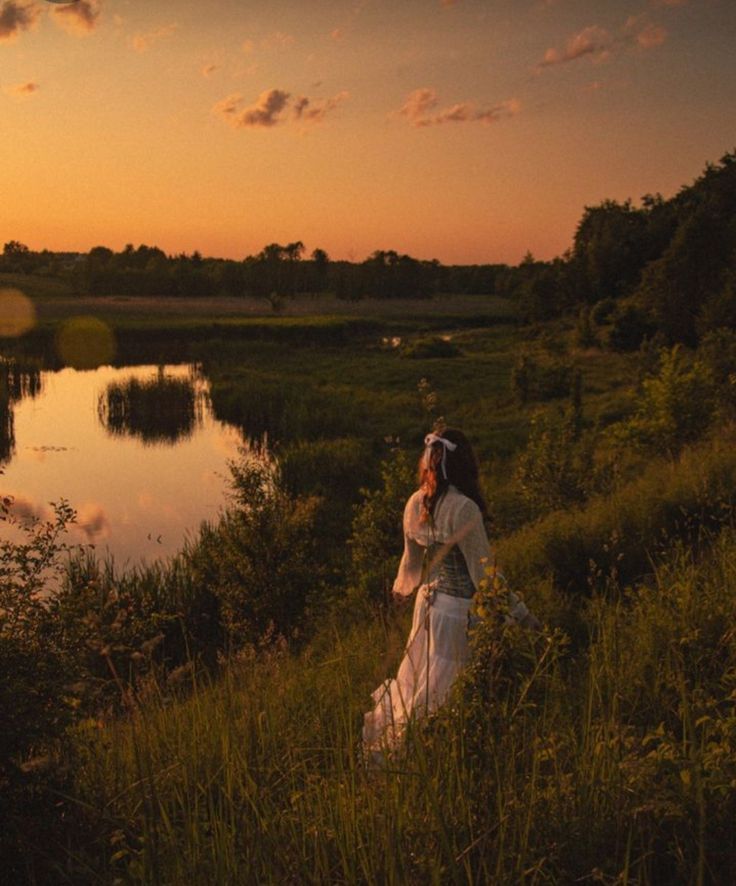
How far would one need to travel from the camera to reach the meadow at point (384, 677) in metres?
2.63

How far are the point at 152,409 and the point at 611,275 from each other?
40562 millimetres

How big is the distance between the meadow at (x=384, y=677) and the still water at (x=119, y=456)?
2.30 meters

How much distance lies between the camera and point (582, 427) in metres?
22.8

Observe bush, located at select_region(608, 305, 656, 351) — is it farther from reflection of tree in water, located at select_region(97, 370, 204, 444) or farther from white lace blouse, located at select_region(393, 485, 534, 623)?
white lace blouse, located at select_region(393, 485, 534, 623)

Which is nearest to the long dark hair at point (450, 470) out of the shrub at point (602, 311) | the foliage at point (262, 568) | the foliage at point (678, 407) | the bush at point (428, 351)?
the foliage at point (262, 568)

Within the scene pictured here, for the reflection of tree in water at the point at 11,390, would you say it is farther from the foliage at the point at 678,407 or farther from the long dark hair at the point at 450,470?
the long dark hair at the point at 450,470

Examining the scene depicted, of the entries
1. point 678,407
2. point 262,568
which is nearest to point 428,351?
point 678,407

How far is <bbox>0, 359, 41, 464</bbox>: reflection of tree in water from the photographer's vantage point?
26.5 meters

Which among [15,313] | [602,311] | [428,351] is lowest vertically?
[428,351]

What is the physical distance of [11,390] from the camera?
36406 millimetres

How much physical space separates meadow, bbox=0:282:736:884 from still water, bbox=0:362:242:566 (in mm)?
2297

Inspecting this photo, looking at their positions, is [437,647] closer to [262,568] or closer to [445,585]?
[445,585]

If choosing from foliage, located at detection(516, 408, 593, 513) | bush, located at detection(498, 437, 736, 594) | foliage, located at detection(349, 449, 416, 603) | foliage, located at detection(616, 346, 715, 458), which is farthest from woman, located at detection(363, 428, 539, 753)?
foliage, located at detection(616, 346, 715, 458)

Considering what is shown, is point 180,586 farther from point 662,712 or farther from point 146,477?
point 146,477
